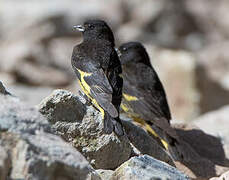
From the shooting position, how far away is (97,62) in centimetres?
785

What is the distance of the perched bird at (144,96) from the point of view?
29.9 ft

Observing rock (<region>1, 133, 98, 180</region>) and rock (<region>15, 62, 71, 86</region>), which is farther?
rock (<region>15, 62, 71, 86</region>)

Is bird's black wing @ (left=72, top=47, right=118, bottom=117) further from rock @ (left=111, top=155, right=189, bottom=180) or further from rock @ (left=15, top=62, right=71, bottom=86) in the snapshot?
rock @ (left=15, top=62, right=71, bottom=86)

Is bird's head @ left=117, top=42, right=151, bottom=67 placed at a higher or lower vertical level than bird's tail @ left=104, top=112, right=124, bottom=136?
lower

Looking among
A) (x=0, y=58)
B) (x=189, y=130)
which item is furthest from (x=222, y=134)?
(x=0, y=58)

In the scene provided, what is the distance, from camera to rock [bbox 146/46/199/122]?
14.6 metres

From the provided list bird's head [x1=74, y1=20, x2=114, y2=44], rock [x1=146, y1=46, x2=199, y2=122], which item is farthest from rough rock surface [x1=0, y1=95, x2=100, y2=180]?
rock [x1=146, y1=46, x2=199, y2=122]

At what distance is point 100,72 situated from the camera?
7734 millimetres

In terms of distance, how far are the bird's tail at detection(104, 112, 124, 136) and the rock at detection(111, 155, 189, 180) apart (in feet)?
3.41

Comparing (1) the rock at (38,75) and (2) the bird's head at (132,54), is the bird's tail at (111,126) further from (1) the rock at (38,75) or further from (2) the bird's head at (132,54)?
(1) the rock at (38,75)

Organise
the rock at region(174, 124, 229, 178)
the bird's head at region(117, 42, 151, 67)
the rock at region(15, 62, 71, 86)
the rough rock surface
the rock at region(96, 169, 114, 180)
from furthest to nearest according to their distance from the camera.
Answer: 1. the rock at region(15, 62, 71, 86)
2. the bird's head at region(117, 42, 151, 67)
3. the rock at region(174, 124, 229, 178)
4. the rock at region(96, 169, 114, 180)
5. the rough rock surface

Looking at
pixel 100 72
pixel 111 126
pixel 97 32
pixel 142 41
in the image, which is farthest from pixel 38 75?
pixel 111 126

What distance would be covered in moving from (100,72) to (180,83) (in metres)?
7.25

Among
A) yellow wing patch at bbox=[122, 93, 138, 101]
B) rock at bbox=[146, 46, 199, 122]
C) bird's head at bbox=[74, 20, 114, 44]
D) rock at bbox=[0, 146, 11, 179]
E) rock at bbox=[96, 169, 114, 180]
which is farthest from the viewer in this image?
rock at bbox=[146, 46, 199, 122]
